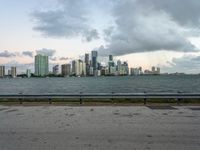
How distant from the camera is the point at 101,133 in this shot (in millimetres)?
10430

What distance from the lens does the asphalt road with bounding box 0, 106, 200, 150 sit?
8703 millimetres

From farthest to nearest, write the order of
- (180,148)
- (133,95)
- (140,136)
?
(133,95) → (140,136) → (180,148)

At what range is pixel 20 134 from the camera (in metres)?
10.4

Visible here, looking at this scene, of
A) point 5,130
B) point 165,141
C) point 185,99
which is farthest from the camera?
point 185,99

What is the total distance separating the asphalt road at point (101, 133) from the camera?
343 inches

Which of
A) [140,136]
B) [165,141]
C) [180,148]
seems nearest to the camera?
[180,148]

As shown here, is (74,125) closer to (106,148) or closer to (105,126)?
(105,126)

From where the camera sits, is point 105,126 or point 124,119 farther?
point 124,119

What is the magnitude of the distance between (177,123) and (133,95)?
8.90 metres

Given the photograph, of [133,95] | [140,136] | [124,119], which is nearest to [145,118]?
[124,119]

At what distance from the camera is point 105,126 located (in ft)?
38.7

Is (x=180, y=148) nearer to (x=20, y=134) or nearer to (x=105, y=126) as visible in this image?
(x=105, y=126)

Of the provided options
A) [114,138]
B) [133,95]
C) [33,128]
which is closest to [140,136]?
[114,138]

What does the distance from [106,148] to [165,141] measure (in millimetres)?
1810
